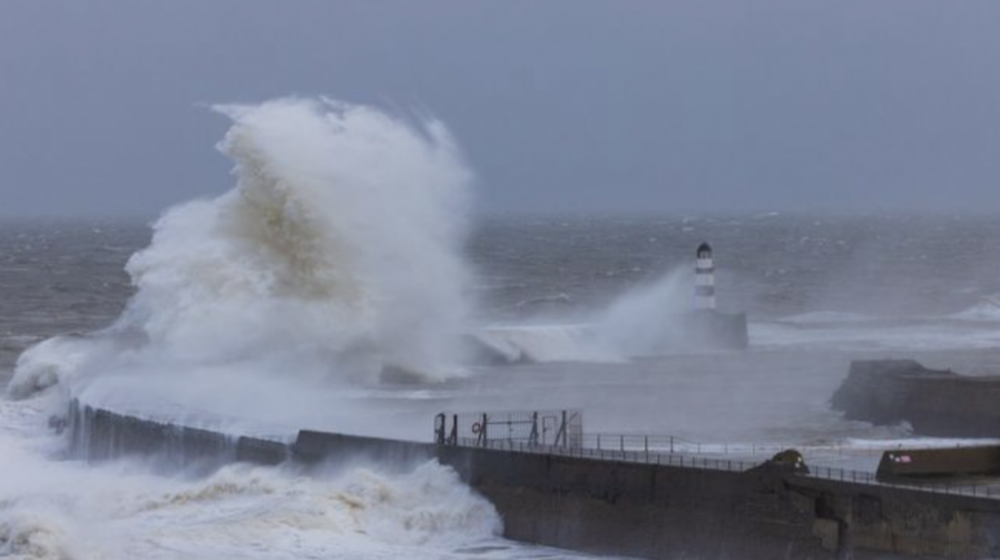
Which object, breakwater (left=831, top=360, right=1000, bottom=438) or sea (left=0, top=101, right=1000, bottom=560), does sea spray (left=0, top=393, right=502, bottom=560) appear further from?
breakwater (left=831, top=360, right=1000, bottom=438)

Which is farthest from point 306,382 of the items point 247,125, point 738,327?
point 738,327

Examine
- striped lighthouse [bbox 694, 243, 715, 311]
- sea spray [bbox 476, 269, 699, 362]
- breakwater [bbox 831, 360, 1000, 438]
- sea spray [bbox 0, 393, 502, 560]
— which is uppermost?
striped lighthouse [bbox 694, 243, 715, 311]

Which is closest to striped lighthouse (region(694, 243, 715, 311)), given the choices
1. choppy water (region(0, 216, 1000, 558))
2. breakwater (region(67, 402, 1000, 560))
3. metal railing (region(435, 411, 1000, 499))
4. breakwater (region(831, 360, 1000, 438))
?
choppy water (region(0, 216, 1000, 558))

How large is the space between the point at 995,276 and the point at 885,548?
51.6 m

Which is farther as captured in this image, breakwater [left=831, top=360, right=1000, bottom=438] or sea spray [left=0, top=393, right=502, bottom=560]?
breakwater [left=831, top=360, right=1000, bottom=438]

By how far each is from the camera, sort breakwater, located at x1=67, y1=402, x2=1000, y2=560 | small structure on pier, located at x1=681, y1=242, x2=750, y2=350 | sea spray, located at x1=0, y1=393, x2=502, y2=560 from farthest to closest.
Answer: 1. small structure on pier, located at x1=681, y1=242, x2=750, y2=350
2. sea spray, located at x1=0, y1=393, x2=502, y2=560
3. breakwater, located at x1=67, y1=402, x2=1000, y2=560

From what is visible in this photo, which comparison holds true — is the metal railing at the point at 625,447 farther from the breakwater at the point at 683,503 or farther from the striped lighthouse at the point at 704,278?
the striped lighthouse at the point at 704,278

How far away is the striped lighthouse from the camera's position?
3406cm

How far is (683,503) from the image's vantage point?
16750 mm

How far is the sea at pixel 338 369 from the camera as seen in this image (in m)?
17.9

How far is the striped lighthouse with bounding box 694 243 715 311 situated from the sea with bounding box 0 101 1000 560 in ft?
3.49

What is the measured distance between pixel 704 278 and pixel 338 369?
8.74m

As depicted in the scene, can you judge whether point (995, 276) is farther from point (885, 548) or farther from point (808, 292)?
point (885, 548)

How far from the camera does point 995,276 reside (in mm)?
64875
